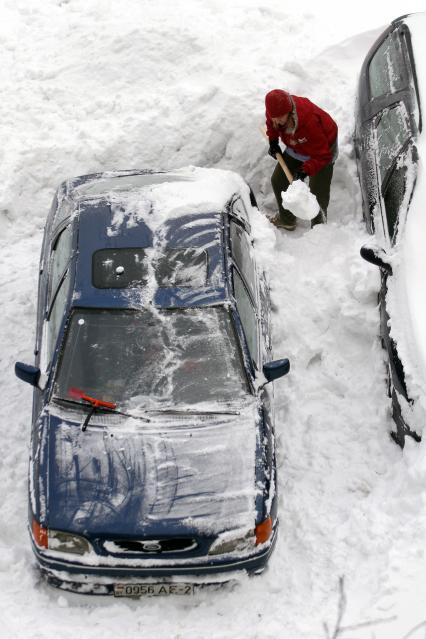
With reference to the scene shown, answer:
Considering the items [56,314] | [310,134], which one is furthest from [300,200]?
[56,314]

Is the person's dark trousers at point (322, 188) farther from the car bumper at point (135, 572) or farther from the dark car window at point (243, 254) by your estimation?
the car bumper at point (135, 572)

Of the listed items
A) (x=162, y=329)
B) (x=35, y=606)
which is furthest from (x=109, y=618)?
(x=162, y=329)

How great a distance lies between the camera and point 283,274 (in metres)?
6.58

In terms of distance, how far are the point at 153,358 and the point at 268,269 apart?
77.5 inches

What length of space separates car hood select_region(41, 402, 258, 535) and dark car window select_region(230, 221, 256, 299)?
3.84ft

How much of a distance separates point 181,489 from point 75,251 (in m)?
1.90

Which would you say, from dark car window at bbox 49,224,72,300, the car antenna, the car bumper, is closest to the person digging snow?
dark car window at bbox 49,224,72,300

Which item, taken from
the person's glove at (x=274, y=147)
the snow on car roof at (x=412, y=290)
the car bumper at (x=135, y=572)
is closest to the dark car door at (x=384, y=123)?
the snow on car roof at (x=412, y=290)

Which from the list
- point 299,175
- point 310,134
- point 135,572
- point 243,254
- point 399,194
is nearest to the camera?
point 135,572

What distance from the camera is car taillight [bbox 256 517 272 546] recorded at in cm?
439

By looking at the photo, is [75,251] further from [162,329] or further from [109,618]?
[109,618]

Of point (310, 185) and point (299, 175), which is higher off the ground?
point (299, 175)

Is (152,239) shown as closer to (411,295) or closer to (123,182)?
(123,182)

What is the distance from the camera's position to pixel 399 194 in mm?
5910
